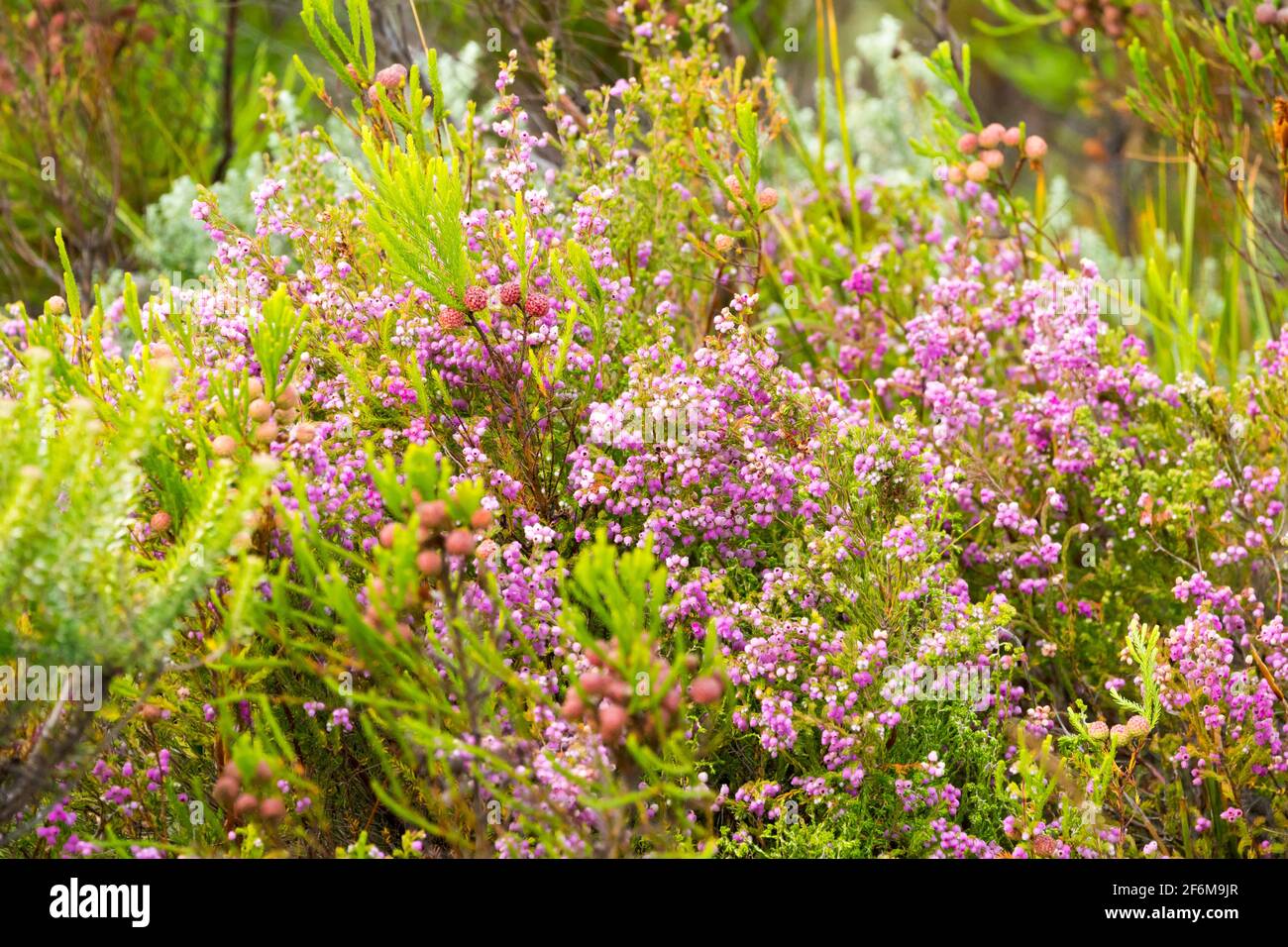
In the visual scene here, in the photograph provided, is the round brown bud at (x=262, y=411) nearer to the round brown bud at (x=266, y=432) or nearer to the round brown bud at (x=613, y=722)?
the round brown bud at (x=266, y=432)

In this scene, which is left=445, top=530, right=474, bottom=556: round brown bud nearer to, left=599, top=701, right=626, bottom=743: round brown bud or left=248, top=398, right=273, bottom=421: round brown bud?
left=599, top=701, right=626, bottom=743: round brown bud

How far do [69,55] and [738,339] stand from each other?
319cm

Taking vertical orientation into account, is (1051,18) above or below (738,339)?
above

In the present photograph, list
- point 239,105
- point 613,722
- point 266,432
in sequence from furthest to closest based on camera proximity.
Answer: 1. point 239,105
2. point 266,432
3. point 613,722

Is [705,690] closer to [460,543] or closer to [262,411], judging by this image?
[460,543]

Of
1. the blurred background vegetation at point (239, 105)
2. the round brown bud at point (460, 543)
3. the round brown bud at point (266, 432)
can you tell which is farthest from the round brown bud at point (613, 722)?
the blurred background vegetation at point (239, 105)

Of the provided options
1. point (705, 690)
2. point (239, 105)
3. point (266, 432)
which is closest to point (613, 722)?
point (705, 690)

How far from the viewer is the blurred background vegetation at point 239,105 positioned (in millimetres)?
3812

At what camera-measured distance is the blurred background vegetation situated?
3812mm

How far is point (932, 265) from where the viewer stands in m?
3.51

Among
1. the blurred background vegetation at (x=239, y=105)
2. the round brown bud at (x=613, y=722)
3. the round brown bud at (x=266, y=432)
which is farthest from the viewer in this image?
the blurred background vegetation at (x=239, y=105)

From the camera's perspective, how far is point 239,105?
545 cm
